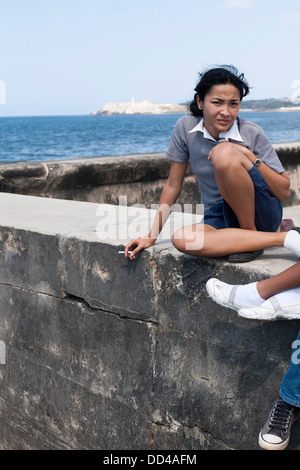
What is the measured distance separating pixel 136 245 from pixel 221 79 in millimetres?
879

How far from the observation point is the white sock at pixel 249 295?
2.35m

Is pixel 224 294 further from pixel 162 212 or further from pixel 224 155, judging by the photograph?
pixel 162 212

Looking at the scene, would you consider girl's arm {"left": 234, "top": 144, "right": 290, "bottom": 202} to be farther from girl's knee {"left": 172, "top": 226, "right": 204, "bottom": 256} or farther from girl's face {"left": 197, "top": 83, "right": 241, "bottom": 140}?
girl's knee {"left": 172, "top": 226, "right": 204, "bottom": 256}

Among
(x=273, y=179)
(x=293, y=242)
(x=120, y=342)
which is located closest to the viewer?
(x=293, y=242)

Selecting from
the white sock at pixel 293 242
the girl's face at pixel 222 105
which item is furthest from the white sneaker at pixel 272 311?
the girl's face at pixel 222 105

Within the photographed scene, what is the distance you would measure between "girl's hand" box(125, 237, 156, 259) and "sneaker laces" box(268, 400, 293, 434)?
90cm

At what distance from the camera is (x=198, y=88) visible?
9.78ft

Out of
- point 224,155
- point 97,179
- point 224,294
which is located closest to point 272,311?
point 224,294

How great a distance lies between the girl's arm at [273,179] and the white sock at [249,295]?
0.61 meters

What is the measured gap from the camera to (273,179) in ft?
9.21

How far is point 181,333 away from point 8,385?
1.50m

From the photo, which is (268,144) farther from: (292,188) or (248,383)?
(292,188)

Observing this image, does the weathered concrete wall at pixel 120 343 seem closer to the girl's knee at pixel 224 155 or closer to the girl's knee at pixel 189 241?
the girl's knee at pixel 189 241

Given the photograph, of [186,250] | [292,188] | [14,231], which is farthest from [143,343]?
[292,188]
